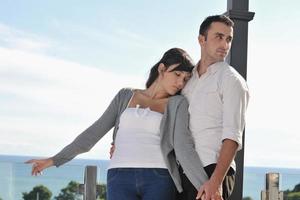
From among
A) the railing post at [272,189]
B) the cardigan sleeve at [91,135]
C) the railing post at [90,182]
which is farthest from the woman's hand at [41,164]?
the railing post at [272,189]

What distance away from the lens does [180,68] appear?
295 centimetres

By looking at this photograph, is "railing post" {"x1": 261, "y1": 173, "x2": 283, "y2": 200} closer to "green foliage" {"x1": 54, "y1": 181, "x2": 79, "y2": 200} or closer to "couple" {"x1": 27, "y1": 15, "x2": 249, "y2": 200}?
"green foliage" {"x1": 54, "y1": 181, "x2": 79, "y2": 200}

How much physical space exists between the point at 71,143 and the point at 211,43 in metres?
0.77

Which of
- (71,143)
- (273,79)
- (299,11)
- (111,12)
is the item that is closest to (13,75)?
(111,12)

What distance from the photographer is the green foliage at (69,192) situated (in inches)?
178

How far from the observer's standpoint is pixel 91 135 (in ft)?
10.2

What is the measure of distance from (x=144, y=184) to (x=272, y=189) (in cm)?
156

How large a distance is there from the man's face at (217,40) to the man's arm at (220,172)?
1.27ft

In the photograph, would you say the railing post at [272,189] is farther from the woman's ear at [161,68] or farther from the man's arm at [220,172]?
the man's arm at [220,172]

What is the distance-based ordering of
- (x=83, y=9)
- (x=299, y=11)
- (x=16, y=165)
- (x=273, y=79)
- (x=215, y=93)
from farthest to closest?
(x=273, y=79) < (x=83, y=9) < (x=299, y=11) < (x=16, y=165) < (x=215, y=93)

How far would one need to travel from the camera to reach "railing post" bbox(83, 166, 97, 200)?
14.0ft

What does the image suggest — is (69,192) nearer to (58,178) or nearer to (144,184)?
(58,178)

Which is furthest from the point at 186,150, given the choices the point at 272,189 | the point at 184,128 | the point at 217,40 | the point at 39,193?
the point at 39,193

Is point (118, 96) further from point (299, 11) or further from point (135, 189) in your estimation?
point (299, 11)
